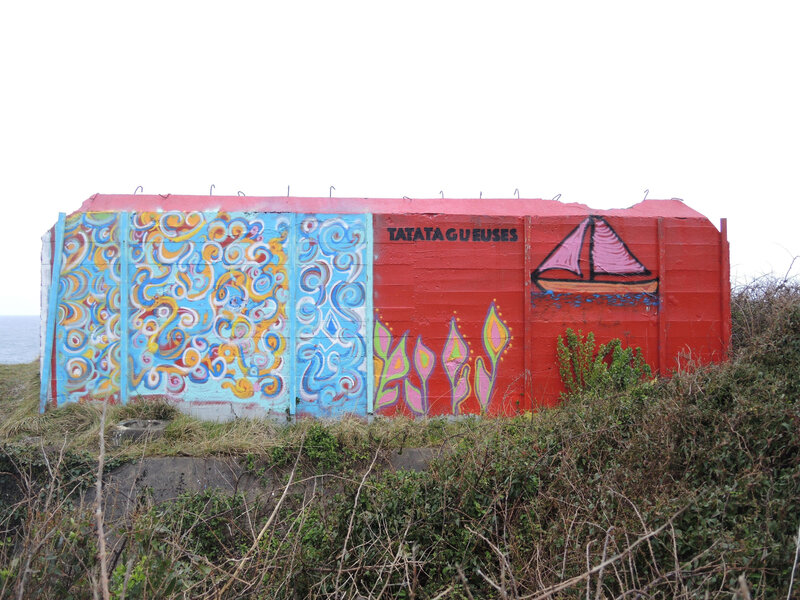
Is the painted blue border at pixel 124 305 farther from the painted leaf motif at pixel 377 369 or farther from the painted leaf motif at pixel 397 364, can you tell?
the painted leaf motif at pixel 397 364

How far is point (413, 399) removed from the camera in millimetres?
6348

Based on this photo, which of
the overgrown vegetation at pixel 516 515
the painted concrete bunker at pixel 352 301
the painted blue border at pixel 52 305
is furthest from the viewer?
the painted concrete bunker at pixel 352 301

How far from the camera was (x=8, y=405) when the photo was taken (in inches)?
269

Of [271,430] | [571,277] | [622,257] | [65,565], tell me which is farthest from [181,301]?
[622,257]

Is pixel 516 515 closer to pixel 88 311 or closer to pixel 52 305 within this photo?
pixel 88 311

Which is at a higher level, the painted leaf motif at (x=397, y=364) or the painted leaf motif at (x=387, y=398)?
the painted leaf motif at (x=397, y=364)

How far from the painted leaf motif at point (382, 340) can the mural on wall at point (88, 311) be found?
3.07 metres

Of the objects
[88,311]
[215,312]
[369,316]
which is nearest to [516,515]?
[369,316]

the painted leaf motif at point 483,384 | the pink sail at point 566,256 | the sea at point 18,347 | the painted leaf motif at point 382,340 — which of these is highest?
the pink sail at point 566,256

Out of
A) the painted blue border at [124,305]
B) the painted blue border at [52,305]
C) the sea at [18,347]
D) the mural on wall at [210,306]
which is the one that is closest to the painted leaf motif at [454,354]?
the mural on wall at [210,306]

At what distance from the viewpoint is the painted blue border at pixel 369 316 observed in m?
6.30

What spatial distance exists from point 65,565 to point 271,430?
137 inches

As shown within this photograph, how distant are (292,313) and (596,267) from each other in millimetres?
3814

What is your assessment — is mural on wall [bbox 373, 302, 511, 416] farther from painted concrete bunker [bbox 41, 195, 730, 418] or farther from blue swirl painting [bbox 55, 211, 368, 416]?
blue swirl painting [bbox 55, 211, 368, 416]
